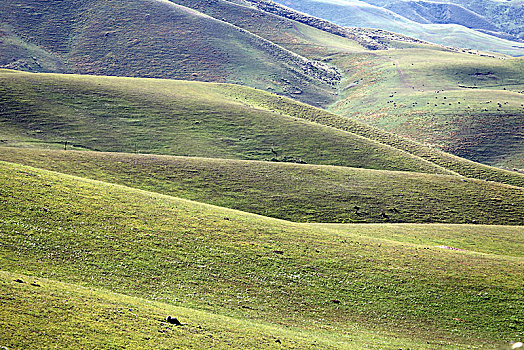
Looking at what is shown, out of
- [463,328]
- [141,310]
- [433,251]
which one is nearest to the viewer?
[141,310]

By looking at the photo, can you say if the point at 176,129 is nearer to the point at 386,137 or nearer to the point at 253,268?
the point at 386,137

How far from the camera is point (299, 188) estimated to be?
60594 mm

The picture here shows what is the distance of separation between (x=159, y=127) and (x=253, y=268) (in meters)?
59.0

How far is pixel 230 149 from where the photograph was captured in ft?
269

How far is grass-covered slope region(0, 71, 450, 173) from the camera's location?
250 ft

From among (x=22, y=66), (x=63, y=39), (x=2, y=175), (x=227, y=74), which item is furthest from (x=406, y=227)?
(x=63, y=39)

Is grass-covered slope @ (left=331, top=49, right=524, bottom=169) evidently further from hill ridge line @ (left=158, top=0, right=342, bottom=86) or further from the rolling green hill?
the rolling green hill

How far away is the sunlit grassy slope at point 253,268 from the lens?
2681cm

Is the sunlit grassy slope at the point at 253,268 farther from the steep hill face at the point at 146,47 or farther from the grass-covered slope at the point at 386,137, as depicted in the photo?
the steep hill face at the point at 146,47

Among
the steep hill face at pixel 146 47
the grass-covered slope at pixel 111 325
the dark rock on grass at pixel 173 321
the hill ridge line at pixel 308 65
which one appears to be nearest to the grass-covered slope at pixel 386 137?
the steep hill face at pixel 146 47

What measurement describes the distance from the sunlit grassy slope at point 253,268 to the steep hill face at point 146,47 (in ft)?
394

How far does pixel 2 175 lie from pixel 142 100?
60922 millimetres

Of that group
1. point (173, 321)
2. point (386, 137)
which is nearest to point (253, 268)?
point (173, 321)

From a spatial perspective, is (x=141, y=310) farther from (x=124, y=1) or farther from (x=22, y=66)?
(x=124, y=1)
